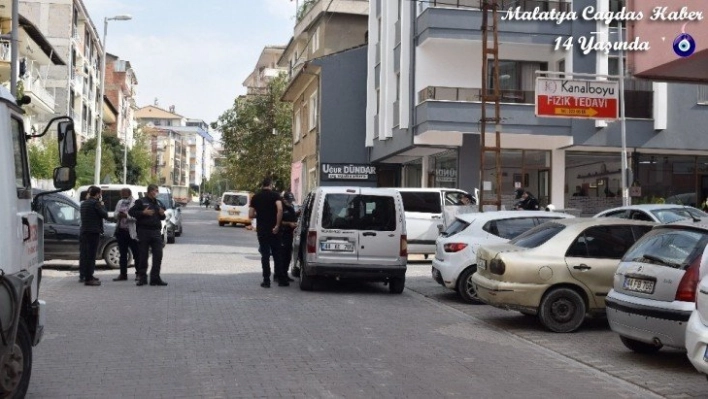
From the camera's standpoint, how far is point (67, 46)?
199 feet

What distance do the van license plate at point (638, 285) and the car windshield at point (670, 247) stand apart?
0.70 feet

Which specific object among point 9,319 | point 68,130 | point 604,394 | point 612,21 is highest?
point 612,21

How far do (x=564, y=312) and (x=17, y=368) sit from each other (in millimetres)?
7310

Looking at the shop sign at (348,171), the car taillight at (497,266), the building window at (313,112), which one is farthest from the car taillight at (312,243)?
the building window at (313,112)

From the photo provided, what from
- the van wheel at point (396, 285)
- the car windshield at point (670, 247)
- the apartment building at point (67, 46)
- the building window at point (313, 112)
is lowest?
the van wheel at point (396, 285)

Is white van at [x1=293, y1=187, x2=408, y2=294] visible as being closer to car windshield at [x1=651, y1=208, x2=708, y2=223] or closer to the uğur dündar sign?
car windshield at [x1=651, y1=208, x2=708, y2=223]

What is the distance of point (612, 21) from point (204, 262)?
55.1 ft

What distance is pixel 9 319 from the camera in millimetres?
5637

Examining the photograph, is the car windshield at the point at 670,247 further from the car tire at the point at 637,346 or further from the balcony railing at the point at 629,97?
the balcony railing at the point at 629,97

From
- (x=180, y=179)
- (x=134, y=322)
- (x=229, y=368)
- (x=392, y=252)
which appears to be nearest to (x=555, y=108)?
(x=392, y=252)

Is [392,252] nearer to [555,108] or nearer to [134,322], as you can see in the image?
[134,322]

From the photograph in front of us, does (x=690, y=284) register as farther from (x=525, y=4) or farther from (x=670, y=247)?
(x=525, y=4)

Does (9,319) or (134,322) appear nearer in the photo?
(9,319)

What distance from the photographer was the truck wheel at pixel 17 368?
5.80 meters
